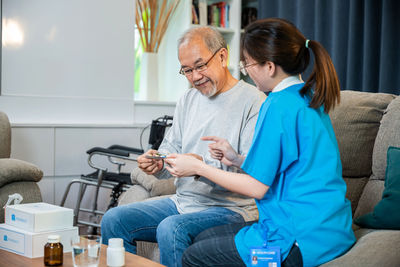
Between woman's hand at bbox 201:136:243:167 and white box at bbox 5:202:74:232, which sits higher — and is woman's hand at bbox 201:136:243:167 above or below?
above

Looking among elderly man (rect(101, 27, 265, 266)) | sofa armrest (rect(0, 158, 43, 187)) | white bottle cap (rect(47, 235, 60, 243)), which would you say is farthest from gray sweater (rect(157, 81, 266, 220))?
sofa armrest (rect(0, 158, 43, 187))

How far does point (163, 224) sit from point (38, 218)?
413 millimetres

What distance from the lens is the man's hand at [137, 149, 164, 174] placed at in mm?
1837

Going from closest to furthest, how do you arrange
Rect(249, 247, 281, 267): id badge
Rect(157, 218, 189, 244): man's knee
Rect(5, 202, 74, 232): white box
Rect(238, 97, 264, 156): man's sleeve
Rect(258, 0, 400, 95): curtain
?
Rect(249, 247, 281, 267): id badge < Rect(5, 202, 74, 232): white box < Rect(157, 218, 189, 244): man's knee < Rect(238, 97, 264, 156): man's sleeve < Rect(258, 0, 400, 95): curtain

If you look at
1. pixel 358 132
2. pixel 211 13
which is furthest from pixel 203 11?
pixel 358 132

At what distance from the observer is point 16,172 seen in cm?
240

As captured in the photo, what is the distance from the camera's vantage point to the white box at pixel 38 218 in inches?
60.2

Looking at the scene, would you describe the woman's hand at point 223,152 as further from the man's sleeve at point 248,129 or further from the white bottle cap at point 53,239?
the white bottle cap at point 53,239

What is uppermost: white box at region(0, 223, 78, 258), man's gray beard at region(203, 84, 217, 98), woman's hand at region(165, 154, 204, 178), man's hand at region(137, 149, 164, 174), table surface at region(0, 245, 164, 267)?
man's gray beard at region(203, 84, 217, 98)

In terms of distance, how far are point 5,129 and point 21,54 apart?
2.45ft

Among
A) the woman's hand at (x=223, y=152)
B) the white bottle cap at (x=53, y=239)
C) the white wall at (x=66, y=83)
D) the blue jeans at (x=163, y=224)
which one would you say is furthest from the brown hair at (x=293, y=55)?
the white wall at (x=66, y=83)

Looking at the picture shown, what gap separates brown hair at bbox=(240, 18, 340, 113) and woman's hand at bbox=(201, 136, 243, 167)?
0.33 m

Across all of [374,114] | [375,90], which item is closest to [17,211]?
[374,114]

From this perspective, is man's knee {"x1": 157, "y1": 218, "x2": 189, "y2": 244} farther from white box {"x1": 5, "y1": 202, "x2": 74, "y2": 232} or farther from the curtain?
the curtain
